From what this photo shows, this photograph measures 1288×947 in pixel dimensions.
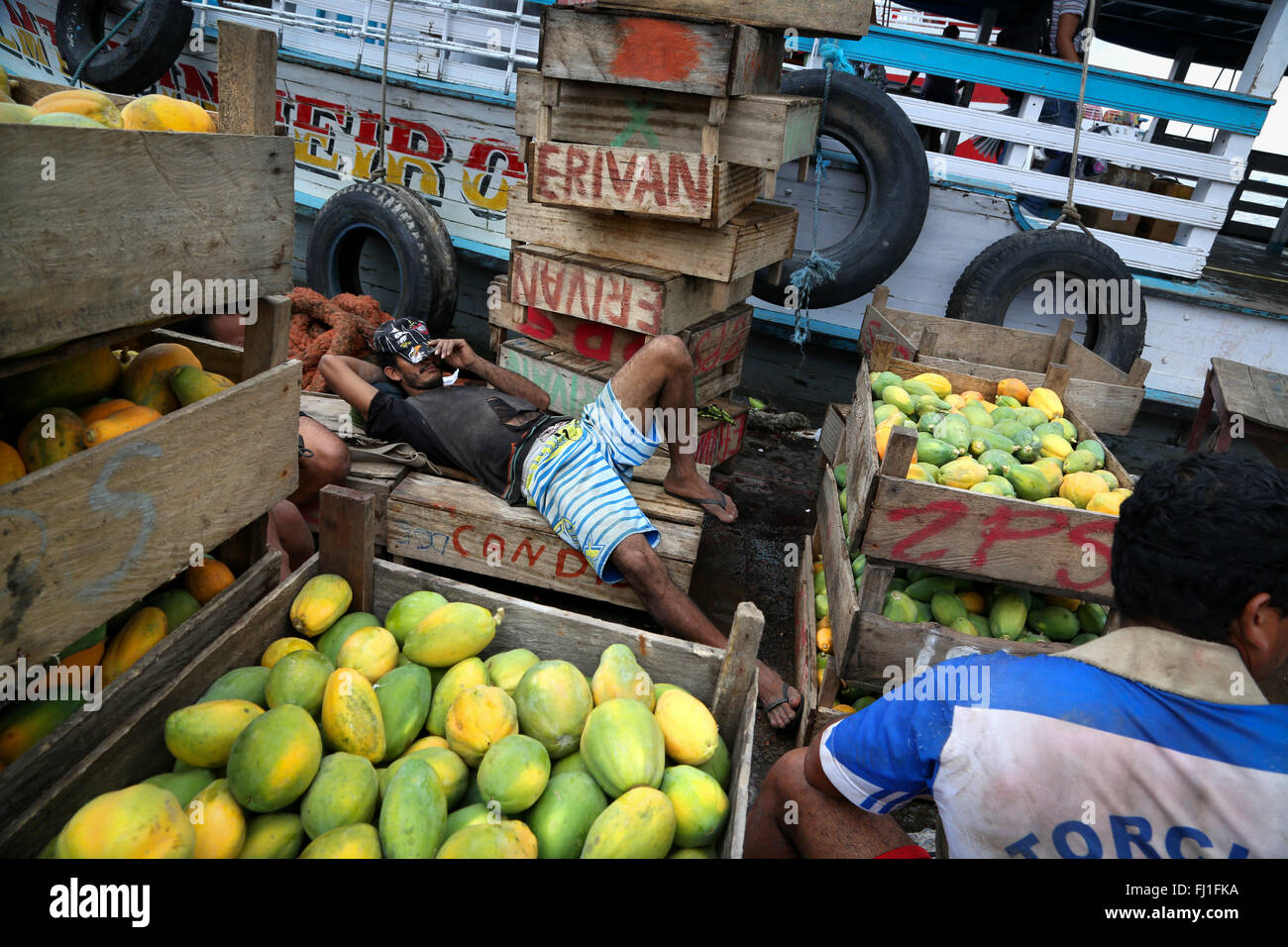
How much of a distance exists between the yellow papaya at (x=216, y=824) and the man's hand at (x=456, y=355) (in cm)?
249

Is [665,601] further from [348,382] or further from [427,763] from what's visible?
[348,382]

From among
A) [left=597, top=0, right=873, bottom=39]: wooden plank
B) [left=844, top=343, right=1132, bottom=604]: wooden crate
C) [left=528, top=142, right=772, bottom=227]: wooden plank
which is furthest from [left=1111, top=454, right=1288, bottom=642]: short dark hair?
[left=597, top=0, right=873, bottom=39]: wooden plank

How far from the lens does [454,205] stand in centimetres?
609

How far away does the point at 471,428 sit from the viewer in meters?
3.44

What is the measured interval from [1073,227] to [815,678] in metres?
4.24

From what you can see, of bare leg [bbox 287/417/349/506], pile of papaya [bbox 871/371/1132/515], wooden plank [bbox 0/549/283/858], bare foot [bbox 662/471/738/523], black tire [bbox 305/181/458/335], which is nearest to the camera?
wooden plank [bbox 0/549/283/858]

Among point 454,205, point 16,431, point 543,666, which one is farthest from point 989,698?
point 454,205

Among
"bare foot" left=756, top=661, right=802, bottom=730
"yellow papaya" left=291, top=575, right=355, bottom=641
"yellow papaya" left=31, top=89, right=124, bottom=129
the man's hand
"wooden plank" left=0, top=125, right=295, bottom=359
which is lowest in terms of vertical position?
"bare foot" left=756, top=661, right=802, bottom=730

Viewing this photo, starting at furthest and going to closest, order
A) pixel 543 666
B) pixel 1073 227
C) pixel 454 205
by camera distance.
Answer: pixel 454 205 < pixel 1073 227 < pixel 543 666

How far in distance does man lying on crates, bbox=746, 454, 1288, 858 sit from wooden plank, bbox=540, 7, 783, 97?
2580 mm

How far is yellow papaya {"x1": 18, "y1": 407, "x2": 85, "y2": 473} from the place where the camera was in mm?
1653

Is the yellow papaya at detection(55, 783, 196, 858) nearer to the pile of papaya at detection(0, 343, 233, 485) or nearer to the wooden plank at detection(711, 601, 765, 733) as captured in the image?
the pile of papaya at detection(0, 343, 233, 485)

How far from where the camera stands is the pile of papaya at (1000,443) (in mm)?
2885

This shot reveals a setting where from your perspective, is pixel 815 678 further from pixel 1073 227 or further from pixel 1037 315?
pixel 1073 227
